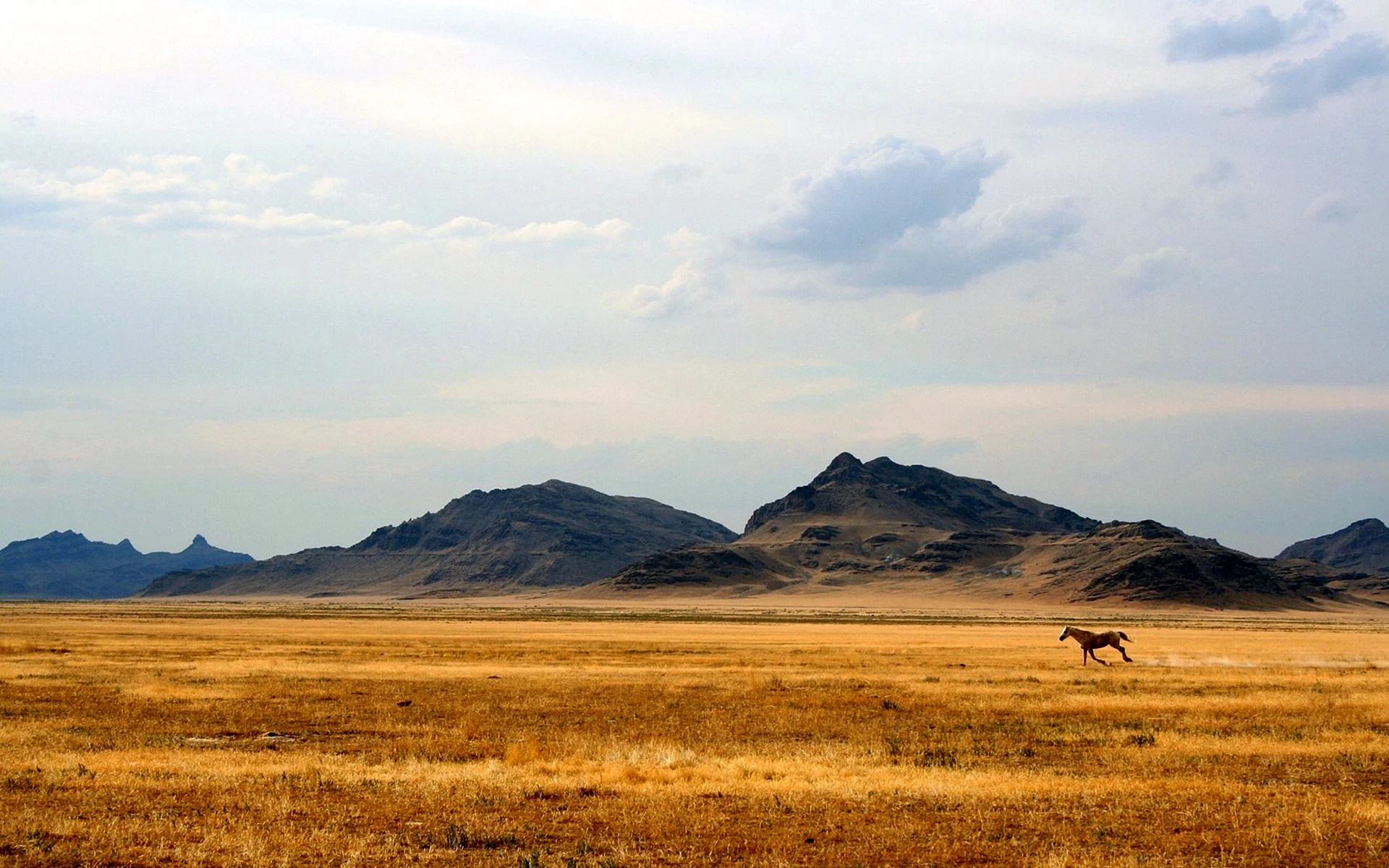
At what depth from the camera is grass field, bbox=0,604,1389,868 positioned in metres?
15.2

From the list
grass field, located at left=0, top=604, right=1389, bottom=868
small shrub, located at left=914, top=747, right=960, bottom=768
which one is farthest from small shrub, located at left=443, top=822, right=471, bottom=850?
small shrub, located at left=914, top=747, right=960, bottom=768

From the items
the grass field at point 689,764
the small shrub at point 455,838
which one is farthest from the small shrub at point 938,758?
the small shrub at point 455,838

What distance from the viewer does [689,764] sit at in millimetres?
21578

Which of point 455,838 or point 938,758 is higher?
point 455,838

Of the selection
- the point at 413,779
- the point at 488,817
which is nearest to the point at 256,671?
the point at 413,779

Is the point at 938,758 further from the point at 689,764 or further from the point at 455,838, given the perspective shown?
the point at 455,838

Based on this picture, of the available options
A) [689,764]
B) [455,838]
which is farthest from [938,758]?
[455,838]

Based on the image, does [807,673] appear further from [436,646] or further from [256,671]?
[436,646]

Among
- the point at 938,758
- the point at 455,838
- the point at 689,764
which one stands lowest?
the point at 938,758

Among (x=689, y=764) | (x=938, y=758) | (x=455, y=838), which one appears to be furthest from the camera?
(x=938, y=758)

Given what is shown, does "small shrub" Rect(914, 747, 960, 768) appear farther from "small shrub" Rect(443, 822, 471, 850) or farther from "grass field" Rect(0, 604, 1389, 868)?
"small shrub" Rect(443, 822, 471, 850)

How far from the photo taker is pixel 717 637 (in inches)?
3329

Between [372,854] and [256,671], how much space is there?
3214 cm

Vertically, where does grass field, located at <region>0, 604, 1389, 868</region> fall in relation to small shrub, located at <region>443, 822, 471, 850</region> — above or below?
below
